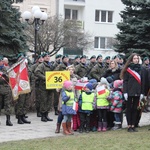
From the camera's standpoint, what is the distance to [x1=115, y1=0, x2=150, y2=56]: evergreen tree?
19.8 meters

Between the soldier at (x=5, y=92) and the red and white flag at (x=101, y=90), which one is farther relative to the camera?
the soldier at (x=5, y=92)

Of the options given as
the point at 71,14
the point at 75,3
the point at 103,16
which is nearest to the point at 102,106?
the point at 75,3

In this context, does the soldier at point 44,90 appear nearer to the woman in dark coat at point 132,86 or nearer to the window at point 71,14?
the woman in dark coat at point 132,86

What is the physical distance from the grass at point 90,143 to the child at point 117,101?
0.94 meters

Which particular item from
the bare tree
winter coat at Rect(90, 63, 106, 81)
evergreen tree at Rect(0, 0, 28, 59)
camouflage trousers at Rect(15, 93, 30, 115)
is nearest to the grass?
camouflage trousers at Rect(15, 93, 30, 115)

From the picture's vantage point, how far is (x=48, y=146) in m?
8.60

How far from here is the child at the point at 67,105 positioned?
10.5 meters

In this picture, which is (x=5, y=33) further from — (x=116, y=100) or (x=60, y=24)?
(x=60, y=24)

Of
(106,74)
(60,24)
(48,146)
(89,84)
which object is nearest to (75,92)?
(89,84)

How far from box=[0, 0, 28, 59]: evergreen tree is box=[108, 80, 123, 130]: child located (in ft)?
22.4

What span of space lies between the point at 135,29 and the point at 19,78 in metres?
9.53

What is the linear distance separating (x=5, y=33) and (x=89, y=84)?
6999mm

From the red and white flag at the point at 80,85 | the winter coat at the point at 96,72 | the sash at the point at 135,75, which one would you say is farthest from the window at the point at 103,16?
the sash at the point at 135,75

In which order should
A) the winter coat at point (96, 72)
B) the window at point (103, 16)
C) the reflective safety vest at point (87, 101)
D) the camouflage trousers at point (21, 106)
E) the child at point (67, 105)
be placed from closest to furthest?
the child at point (67, 105)
the reflective safety vest at point (87, 101)
the camouflage trousers at point (21, 106)
the winter coat at point (96, 72)
the window at point (103, 16)
